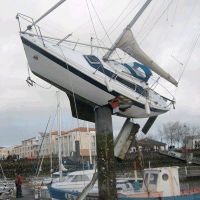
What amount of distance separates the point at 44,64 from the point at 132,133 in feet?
14.2

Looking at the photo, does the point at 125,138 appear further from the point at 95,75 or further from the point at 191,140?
the point at 191,140

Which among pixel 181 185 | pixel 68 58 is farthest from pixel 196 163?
pixel 68 58

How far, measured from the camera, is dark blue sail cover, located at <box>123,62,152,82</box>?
1881 cm

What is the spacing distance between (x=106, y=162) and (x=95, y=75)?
3.16 metres

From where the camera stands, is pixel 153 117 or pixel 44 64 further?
pixel 153 117

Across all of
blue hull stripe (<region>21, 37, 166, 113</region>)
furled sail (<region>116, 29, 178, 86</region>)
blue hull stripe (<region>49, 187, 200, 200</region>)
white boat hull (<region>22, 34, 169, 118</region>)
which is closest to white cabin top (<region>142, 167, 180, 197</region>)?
blue hull stripe (<region>49, 187, 200, 200</region>)

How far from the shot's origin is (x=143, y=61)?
59.0ft

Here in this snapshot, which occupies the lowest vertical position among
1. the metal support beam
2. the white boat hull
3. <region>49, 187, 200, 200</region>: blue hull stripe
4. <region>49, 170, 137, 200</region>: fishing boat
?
<region>49, 187, 200, 200</region>: blue hull stripe

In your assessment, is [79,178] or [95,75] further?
[79,178]

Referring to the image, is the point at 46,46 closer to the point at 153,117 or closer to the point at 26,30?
the point at 26,30

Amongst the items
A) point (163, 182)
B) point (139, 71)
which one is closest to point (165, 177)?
point (163, 182)

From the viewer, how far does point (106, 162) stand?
15.9 m

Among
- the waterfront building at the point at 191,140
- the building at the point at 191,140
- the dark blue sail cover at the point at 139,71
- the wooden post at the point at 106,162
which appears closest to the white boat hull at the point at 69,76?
the wooden post at the point at 106,162

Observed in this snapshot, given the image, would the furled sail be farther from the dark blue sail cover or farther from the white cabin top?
the white cabin top
